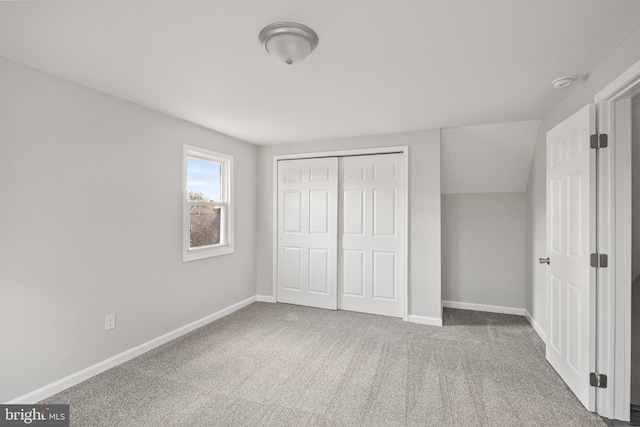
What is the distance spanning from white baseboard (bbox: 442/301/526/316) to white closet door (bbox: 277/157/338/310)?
168 cm

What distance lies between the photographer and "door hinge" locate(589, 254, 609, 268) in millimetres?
1954

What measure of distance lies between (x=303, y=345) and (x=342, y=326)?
2.21 feet

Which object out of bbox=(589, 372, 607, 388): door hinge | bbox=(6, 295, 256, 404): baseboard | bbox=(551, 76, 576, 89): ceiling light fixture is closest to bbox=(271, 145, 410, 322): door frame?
bbox=(6, 295, 256, 404): baseboard

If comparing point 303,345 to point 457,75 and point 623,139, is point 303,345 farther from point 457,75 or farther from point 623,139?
point 623,139

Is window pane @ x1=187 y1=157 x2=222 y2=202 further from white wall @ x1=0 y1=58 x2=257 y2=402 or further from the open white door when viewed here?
the open white door

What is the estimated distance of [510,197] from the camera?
4070 mm

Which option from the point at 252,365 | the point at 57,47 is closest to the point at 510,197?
the point at 252,365

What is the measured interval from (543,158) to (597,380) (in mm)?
2138

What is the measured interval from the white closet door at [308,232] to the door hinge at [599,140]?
2.64 meters

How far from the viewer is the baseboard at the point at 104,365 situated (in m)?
2.13

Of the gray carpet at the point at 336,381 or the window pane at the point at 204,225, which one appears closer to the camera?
the gray carpet at the point at 336,381

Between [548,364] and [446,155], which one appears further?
[446,155]

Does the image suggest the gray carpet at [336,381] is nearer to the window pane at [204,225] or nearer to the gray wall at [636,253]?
the gray wall at [636,253]

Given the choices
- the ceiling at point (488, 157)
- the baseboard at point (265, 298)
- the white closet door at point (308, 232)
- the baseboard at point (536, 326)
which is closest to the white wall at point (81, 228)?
the baseboard at point (265, 298)
